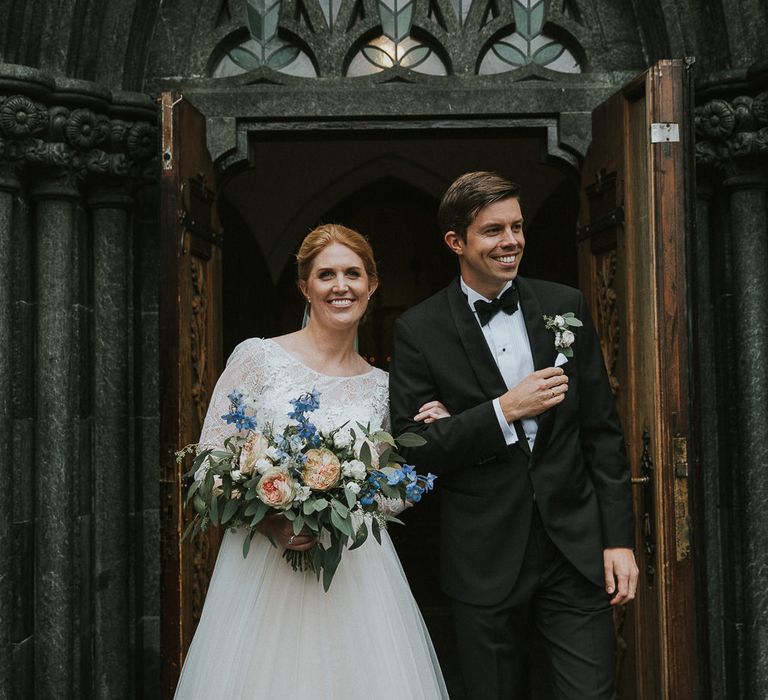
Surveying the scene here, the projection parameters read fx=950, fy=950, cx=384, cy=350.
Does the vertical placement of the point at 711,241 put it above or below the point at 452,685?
above

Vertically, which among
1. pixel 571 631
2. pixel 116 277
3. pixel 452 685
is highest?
pixel 116 277

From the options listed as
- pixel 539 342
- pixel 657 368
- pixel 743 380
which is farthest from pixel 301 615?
pixel 743 380

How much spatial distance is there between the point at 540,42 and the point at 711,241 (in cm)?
124

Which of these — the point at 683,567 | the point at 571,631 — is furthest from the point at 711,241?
the point at 571,631

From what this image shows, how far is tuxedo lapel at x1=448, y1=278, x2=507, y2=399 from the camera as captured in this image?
9.68 feet

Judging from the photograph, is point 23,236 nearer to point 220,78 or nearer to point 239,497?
point 220,78

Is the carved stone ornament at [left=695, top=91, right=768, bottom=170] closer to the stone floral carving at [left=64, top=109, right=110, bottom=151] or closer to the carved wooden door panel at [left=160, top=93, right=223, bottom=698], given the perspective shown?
the carved wooden door panel at [left=160, top=93, right=223, bottom=698]

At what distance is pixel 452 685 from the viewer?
573 cm

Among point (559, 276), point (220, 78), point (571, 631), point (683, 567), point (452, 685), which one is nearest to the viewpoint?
point (571, 631)

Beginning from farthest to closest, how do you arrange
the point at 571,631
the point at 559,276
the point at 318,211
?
1. the point at 318,211
2. the point at 559,276
3. the point at 571,631

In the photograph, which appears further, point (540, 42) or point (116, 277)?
point (540, 42)

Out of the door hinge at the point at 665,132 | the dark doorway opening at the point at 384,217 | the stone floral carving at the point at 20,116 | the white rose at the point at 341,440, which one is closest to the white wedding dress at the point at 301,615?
the white rose at the point at 341,440

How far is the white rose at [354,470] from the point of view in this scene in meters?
2.67

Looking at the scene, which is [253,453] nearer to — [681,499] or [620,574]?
[620,574]
